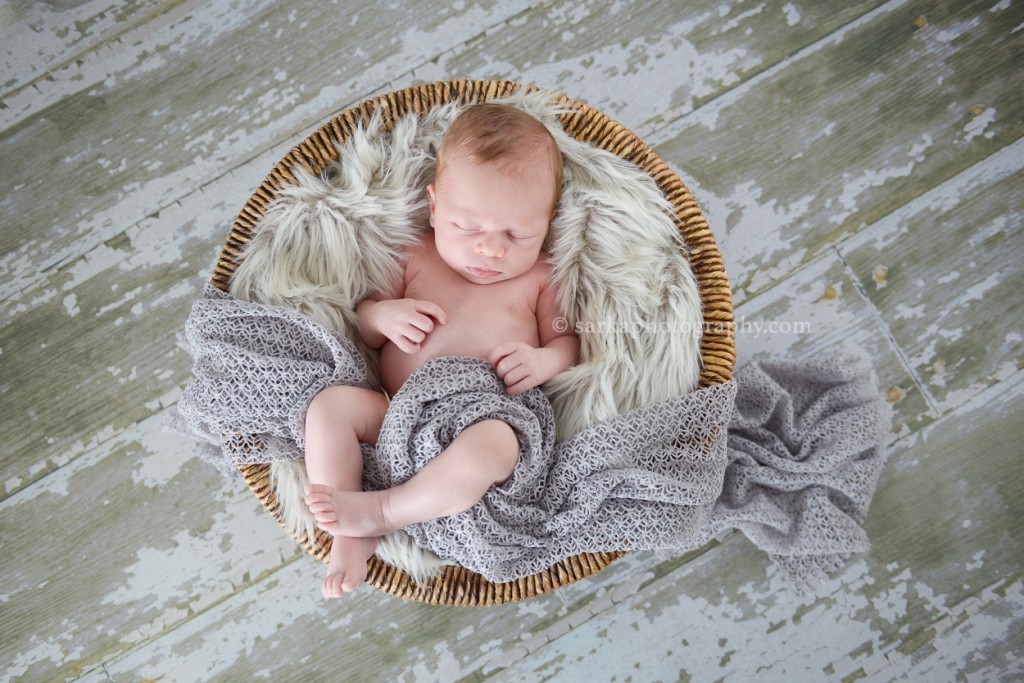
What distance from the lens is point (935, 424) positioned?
Answer: 1.63 meters

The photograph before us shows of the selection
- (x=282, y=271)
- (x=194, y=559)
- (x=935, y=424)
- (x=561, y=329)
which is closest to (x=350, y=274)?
(x=282, y=271)

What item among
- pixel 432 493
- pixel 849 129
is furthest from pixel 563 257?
pixel 849 129

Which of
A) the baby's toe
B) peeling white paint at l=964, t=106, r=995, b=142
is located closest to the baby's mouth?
the baby's toe

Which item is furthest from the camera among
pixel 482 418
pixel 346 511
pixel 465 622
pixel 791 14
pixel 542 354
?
pixel 791 14

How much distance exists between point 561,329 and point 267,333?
565mm

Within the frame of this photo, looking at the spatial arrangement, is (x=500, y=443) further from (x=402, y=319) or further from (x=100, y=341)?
(x=100, y=341)

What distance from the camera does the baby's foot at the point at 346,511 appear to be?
111cm

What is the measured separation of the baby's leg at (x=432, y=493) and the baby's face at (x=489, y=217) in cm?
33

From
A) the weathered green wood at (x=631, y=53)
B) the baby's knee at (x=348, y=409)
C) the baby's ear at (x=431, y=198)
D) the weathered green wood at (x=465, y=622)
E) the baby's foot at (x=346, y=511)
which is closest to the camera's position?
the baby's foot at (x=346, y=511)

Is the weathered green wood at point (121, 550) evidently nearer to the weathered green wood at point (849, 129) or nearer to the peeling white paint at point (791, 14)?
the weathered green wood at point (849, 129)

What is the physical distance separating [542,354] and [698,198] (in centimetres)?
62

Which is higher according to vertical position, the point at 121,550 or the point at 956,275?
the point at 121,550

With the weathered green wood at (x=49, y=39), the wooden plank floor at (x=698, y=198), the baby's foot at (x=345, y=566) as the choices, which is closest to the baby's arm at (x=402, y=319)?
the baby's foot at (x=345, y=566)

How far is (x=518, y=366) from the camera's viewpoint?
1313mm
